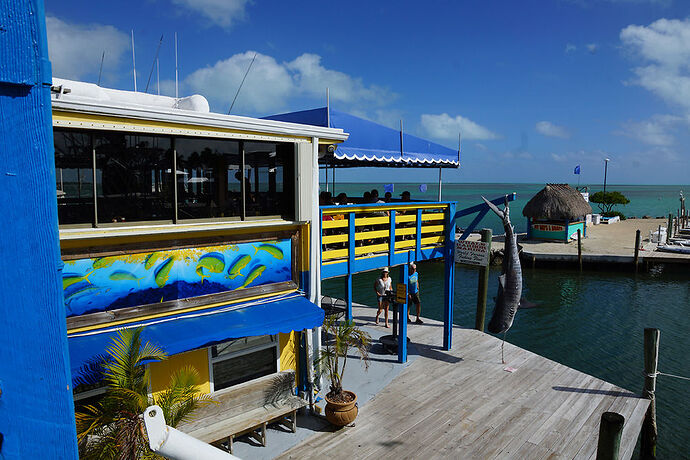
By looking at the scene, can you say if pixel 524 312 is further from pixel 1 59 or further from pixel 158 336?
pixel 1 59

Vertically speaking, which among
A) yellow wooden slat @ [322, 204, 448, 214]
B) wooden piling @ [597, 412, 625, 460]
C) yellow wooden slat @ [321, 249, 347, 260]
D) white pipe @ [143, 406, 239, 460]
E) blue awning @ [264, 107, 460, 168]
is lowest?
wooden piling @ [597, 412, 625, 460]

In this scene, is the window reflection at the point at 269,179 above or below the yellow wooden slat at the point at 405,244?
above

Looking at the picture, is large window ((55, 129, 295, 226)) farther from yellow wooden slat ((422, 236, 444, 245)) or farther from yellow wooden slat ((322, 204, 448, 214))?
yellow wooden slat ((422, 236, 444, 245))

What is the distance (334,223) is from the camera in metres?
9.88

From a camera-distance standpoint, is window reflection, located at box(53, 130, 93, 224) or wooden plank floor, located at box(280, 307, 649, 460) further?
wooden plank floor, located at box(280, 307, 649, 460)

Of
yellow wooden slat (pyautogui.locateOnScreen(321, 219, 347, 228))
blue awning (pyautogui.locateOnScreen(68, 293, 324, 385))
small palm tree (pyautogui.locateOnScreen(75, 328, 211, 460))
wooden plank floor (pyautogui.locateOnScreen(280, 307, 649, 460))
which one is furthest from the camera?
yellow wooden slat (pyautogui.locateOnScreen(321, 219, 347, 228))

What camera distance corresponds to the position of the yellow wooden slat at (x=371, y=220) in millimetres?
10375

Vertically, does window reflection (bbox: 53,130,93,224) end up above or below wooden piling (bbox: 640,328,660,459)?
above

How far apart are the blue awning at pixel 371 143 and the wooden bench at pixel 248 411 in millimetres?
4799

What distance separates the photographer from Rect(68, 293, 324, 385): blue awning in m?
5.89

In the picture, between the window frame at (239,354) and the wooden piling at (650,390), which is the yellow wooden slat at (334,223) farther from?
the wooden piling at (650,390)

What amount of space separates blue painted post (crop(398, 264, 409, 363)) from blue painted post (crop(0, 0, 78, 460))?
957 cm

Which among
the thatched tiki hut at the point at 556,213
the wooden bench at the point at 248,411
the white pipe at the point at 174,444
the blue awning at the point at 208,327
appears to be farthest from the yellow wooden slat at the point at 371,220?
the thatched tiki hut at the point at 556,213

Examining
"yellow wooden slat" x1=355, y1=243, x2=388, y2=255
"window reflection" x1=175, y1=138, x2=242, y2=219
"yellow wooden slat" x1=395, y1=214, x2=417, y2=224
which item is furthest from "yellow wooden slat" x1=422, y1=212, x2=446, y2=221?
"window reflection" x1=175, y1=138, x2=242, y2=219
